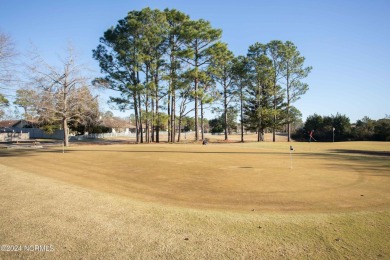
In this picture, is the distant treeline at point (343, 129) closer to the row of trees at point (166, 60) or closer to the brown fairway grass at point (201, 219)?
the row of trees at point (166, 60)

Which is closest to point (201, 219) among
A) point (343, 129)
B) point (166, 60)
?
point (166, 60)

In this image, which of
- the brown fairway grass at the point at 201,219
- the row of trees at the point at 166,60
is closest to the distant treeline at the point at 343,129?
the row of trees at the point at 166,60

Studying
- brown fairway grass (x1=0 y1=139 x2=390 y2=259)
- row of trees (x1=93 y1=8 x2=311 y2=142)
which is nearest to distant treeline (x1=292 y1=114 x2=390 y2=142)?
row of trees (x1=93 y1=8 x2=311 y2=142)

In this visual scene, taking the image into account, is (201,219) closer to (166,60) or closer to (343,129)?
(166,60)

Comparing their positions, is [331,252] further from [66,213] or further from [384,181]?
[384,181]

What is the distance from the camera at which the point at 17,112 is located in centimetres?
6688

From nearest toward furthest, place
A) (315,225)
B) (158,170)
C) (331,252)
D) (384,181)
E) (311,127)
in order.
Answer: (331,252), (315,225), (384,181), (158,170), (311,127)

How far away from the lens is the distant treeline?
1900 inches

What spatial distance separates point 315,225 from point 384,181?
734 centimetres

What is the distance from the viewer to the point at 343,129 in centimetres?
5422

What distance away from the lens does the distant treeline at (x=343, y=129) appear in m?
48.2

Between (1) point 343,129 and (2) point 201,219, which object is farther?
(1) point 343,129

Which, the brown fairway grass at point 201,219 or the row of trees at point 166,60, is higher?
the row of trees at point 166,60

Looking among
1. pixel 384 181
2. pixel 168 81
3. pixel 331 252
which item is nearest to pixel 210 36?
pixel 168 81
